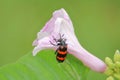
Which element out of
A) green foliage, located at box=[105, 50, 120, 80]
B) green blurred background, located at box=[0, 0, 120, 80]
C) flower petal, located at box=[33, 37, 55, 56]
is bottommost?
green foliage, located at box=[105, 50, 120, 80]

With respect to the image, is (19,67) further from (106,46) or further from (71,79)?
(106,46)

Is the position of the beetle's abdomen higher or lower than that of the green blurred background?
lower

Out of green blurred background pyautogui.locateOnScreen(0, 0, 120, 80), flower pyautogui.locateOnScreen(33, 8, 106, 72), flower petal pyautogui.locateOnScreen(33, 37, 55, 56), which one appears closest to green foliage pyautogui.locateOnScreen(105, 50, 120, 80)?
flower pyautogui.locateOnScreen(33, 8, 106, 72)

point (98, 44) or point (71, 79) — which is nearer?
point (71, 79)

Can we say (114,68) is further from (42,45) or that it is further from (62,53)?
(42,45)

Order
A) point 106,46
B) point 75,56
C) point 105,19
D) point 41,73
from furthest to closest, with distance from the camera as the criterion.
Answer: point 105,19 → point 106,46 → point 41,73 → point 75,56

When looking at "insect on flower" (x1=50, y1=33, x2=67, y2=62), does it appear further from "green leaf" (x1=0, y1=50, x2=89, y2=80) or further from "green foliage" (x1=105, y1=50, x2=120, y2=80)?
"green foliage" (x1=105, y1=50, x2=120, y2=80)

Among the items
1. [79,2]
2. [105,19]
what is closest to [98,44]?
[105,19]
